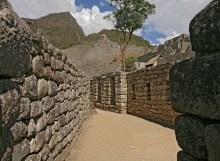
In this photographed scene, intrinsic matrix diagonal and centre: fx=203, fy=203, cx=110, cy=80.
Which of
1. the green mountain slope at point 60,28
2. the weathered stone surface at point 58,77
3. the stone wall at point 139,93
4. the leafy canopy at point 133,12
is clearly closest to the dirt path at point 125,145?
the stone wall at point 139,93

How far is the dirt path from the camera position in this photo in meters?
4.62

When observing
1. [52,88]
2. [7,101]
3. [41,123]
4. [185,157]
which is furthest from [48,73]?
[185,157]

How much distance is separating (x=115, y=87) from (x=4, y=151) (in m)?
11.9

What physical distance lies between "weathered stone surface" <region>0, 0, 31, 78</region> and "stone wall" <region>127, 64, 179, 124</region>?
23.8 feet

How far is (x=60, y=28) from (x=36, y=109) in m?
92.1

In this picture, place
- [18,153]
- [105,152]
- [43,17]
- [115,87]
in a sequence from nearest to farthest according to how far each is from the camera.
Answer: [18,153], [105,152], [115,87], [43,17]

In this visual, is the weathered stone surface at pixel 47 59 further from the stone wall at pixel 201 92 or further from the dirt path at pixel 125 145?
the dirt path at pixel 125 145

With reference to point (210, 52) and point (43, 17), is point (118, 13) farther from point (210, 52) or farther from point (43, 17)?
point (43, 17)

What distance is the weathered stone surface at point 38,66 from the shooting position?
2709 millimetres

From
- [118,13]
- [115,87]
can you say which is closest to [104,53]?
[118,13]

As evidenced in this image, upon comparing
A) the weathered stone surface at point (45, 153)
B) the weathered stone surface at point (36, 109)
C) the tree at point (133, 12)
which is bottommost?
the weathered stone surface at point (45, 153)

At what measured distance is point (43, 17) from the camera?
103m

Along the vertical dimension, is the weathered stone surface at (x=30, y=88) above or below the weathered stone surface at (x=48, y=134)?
above

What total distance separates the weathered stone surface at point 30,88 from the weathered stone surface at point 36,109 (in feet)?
0.31
